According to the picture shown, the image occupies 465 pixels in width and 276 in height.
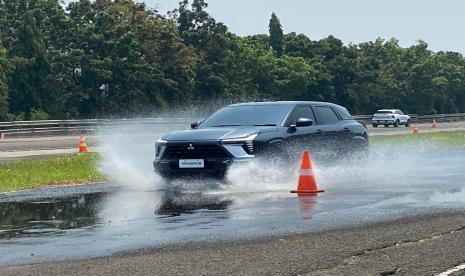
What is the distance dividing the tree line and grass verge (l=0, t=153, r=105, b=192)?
117ft

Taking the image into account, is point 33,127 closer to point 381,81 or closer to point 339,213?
point 339,213

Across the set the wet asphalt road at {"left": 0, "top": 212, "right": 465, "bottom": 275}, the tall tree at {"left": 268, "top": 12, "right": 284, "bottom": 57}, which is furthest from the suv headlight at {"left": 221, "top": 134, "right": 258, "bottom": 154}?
the tall tree at {"left": 268, "top": 12, "right": 284, "bottom": 57}

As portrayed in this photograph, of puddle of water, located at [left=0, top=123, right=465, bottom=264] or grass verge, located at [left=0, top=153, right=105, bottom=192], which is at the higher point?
puddle of water, located at [left=0, top=123, right=465, bottom=264]

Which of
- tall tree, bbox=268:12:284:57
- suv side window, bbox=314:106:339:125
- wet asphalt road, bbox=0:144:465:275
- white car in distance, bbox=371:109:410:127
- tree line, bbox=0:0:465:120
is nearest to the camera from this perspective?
wet asphalt road, bbox=0:144:465:275

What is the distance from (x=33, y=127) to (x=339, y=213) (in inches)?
1624

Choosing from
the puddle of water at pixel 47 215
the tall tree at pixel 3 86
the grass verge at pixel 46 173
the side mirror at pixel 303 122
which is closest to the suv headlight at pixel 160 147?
the puddle of water at pixel 47 215

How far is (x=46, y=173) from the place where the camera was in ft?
65.7

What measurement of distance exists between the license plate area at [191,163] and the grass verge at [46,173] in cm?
369

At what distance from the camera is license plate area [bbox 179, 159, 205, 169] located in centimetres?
1485

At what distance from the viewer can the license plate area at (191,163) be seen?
14.9m

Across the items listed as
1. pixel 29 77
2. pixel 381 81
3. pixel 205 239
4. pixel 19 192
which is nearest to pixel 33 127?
pixel 29 77

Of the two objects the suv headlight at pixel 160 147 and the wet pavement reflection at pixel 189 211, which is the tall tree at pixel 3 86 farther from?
the suv headlight at pixel 160 147

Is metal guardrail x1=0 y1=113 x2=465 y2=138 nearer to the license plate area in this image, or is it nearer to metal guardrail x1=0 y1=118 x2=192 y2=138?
metal guardrail x1=0 y1=118 x2=192 y2=138

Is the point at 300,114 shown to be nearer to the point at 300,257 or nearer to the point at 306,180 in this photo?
the point at 306,180
